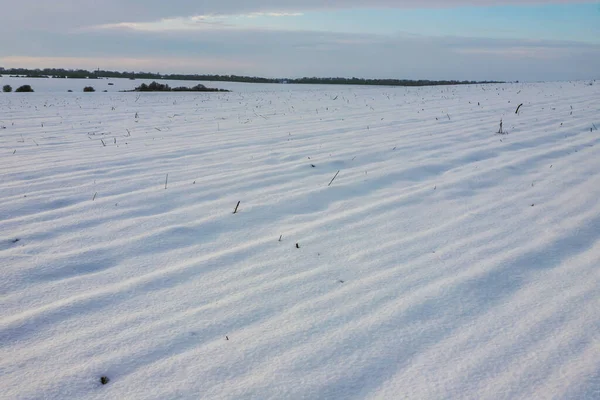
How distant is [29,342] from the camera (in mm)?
1335

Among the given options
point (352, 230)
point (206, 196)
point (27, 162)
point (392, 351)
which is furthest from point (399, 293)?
point (27, 162)

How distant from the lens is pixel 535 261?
5.97 ft

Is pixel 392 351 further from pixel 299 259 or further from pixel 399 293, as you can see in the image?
pixel 299 259

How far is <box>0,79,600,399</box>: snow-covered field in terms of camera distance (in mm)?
1185

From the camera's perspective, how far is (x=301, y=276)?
1725 mm

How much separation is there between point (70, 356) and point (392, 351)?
3.01 ft

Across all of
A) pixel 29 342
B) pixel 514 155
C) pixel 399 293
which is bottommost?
pixel 29 342

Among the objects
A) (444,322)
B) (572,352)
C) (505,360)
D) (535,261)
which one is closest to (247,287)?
(444,322)

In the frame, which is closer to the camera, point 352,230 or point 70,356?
point 70,356

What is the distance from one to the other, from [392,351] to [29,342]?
1.08 m

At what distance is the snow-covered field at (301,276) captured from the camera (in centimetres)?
118

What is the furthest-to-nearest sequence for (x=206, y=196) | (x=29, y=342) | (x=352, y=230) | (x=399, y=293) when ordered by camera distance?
1. (x=206, y=196)
2. (x=352, y=230)
3. (x=399, y=293)
4. (x=29, y=342)

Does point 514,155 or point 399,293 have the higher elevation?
point 514,155

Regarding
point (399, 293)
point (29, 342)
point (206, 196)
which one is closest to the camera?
point (29, 342)
